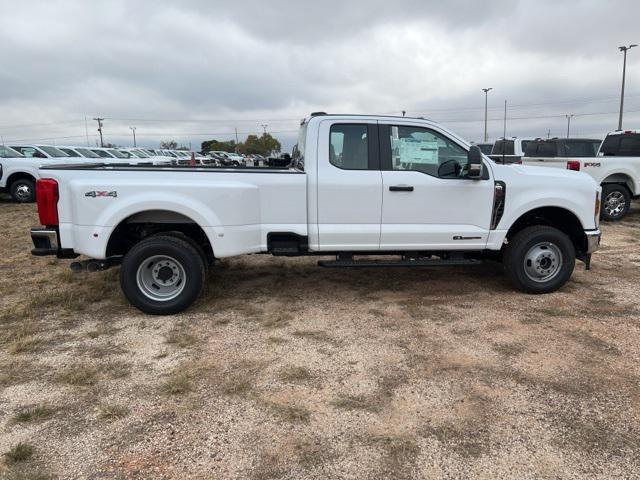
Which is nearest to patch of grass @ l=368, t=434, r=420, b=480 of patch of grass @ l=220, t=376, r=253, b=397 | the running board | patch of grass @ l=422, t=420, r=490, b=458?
patch of grass @ l=422, t=420, r=490, b=458

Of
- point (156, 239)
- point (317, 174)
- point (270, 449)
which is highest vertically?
point (317, 174)

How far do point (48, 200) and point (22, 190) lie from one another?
11.3m

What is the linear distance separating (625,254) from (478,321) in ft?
14.2

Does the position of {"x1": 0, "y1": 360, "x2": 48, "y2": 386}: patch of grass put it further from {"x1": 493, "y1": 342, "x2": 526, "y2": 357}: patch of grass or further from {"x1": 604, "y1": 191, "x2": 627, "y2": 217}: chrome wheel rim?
{"x1": 604, "y1": 191, "x2": 627, "y2": 217}: chrome wheel rim

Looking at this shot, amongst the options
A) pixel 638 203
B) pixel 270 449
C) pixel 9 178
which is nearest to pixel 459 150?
pixel 270 449

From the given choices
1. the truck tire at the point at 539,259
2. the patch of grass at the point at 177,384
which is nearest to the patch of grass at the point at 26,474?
the patch of grass at the point at 177,384

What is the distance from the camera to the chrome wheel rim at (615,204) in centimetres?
1056

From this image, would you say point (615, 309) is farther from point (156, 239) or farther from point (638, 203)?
point (638, 203)

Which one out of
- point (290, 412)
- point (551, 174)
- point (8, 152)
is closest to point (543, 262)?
point (551, 174)

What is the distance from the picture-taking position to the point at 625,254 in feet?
24.2

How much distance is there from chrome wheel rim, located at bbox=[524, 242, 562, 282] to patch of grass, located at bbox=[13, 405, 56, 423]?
182 inches

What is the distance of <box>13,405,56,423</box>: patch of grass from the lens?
2.96 meters

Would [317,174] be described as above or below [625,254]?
above

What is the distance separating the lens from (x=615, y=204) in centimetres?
1059
